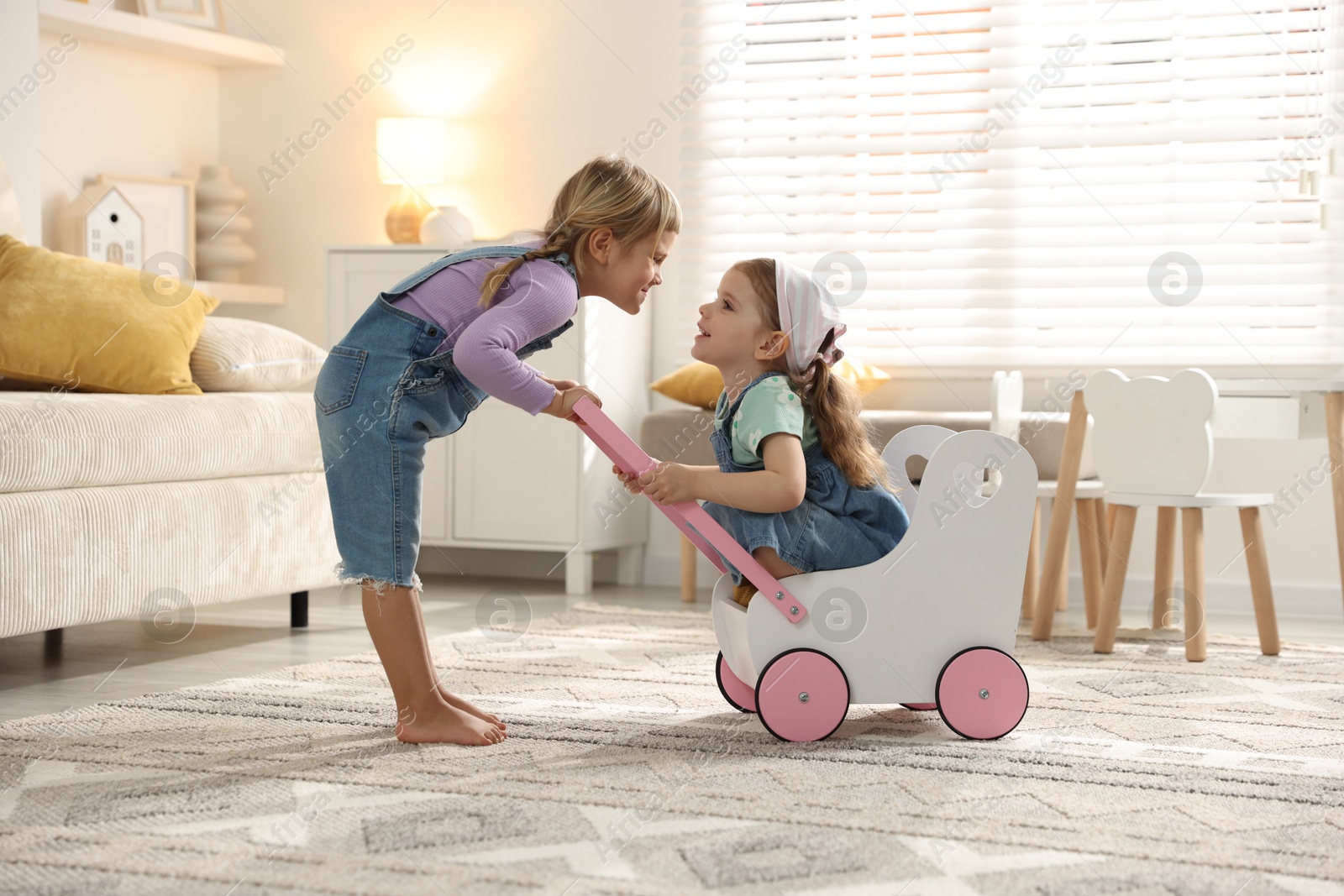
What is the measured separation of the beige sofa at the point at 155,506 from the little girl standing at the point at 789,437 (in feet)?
3.13

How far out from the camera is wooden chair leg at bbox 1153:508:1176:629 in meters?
2.39

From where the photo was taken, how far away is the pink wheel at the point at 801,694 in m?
1.55

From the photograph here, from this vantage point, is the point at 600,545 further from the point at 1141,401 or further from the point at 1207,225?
the point at 1207,225

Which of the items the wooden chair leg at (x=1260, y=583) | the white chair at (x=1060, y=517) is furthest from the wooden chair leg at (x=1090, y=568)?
the wooden chair leg at (x=1260, y=583)

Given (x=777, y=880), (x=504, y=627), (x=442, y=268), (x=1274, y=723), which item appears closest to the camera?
(x=777, y=880)

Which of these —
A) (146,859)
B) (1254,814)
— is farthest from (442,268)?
(1254,814)

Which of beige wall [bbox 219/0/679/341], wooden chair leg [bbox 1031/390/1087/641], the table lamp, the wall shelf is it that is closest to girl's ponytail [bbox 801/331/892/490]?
wooden chair leg [bbox 1031/390/1087/641]

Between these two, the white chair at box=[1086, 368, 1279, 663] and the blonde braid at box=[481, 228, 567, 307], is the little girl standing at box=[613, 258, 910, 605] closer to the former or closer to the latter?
the blonde braid at box=[481, 228, 567, 307]

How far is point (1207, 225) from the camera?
308 cm

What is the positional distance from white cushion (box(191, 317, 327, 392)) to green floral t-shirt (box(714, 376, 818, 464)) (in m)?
1.09

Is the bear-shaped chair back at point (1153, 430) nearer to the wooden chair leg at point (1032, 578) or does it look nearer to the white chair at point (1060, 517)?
the white chair at point (1060, 517)

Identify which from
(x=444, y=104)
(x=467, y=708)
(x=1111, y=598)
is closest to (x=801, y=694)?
(x=467, y=708)

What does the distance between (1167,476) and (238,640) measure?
1.74 metres

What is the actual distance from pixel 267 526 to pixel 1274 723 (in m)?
1.70
